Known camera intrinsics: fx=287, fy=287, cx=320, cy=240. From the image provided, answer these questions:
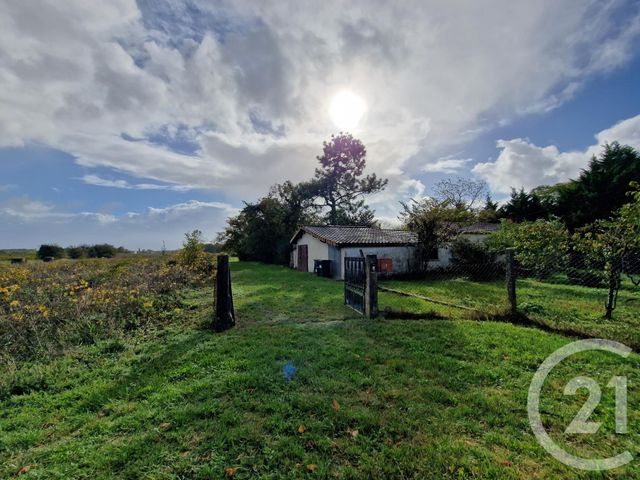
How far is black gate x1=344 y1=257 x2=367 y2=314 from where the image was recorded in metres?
6.76

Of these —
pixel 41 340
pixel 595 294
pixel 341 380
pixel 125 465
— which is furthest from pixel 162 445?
pixel 595 294

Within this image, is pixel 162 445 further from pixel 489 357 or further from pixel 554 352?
pixel 554 352

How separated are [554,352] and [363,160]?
94.7ft

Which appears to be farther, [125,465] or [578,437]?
[578,437]

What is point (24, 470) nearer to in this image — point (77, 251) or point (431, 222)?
point (431, 222)

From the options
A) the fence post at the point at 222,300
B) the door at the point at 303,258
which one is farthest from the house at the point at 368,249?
the fence post at the point at 222,300

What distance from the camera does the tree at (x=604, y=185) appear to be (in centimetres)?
1586

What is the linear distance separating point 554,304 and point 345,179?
2430 centimetres

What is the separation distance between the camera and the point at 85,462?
2.30m

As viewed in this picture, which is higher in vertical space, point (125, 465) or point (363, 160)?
point (363, 160)

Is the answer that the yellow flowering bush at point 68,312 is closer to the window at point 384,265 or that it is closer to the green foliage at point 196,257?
the green foliage at point 196,257

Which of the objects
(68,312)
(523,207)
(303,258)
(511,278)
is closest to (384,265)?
(303,258)

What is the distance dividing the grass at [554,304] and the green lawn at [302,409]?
1.13 meters

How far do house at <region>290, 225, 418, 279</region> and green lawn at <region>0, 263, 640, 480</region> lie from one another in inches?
377
